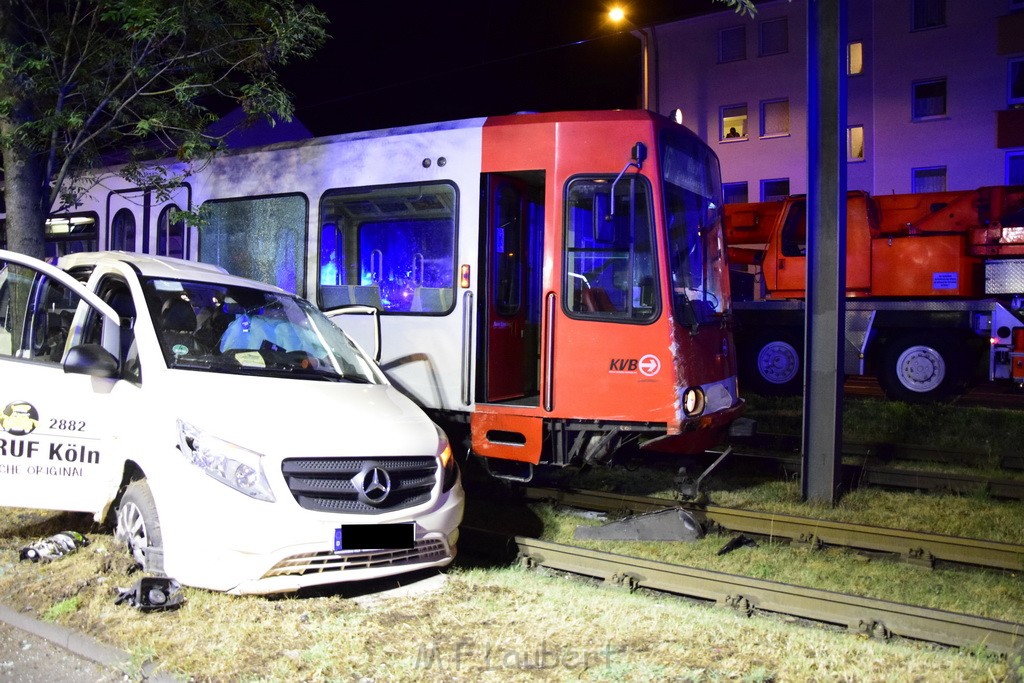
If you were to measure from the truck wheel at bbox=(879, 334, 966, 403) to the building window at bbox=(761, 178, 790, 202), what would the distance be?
18.3 meters

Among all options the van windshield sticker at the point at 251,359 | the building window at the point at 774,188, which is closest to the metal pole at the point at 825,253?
the van windshield sticker at the point at 251,359

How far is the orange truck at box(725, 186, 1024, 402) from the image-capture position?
13117 millimetres

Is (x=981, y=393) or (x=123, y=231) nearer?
(x=123, y=231)

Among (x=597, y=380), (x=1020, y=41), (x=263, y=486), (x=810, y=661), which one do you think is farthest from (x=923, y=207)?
(x=1020, y=41)

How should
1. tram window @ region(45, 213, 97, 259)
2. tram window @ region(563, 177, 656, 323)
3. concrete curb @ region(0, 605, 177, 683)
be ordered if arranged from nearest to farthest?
concrete curb @ region(0, 605, 177, 683) → tram window @ region(563, 177, 656, 323) → tram window @ region(45, 213, 97, 259)

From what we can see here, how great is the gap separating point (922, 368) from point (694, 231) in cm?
787

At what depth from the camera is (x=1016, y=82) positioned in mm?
27422

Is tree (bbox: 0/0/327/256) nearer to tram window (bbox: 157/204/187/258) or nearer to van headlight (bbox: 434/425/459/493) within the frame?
tram window (bbox: 157/204/187/258)

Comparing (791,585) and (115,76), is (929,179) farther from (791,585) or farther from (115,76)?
(791,585)

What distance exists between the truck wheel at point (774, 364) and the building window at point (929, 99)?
59.6 ft

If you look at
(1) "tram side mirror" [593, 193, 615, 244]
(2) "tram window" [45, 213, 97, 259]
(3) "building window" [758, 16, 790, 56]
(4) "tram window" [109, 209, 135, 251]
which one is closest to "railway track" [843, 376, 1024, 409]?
(1) "tram side mirror" [593, 193, 615, 244]

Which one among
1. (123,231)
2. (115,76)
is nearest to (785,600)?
(115,76)

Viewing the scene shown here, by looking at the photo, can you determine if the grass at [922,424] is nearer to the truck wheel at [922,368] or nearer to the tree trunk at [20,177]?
the truck wheel at [922,368]

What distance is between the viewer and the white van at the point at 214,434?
15.0 ft
